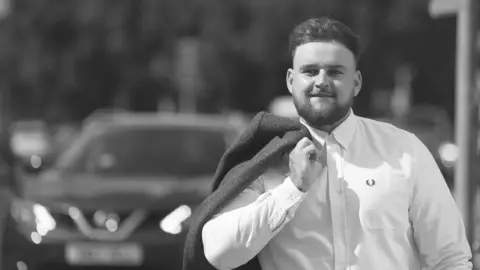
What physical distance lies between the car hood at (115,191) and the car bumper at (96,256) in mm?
232

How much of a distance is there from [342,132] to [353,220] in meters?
0.25

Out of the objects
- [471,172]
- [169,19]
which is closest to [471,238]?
[471,172]

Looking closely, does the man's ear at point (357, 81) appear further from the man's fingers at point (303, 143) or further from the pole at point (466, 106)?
the pole at point (466, 106)

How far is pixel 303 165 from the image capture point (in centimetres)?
269

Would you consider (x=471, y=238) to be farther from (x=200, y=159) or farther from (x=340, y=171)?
(x=340, y=171)

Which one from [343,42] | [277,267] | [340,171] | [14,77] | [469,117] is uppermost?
[14,77]

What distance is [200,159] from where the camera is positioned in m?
8.07

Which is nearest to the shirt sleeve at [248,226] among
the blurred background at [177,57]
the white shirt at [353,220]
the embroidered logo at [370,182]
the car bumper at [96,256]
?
the white shirt at [353,220]

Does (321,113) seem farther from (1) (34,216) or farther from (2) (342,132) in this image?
(1) (34,216)

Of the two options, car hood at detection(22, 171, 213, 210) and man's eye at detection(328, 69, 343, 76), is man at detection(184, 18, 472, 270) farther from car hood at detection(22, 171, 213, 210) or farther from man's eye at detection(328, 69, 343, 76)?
car hood at detection(22, 171, 213, 210)

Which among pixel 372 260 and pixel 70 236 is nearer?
pixel 372 260

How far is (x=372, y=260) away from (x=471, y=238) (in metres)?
3.77

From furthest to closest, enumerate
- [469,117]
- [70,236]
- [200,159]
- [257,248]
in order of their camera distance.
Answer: [200,159]
[70,236]
[469,117]
[257,248]

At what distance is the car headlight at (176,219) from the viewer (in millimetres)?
6766
